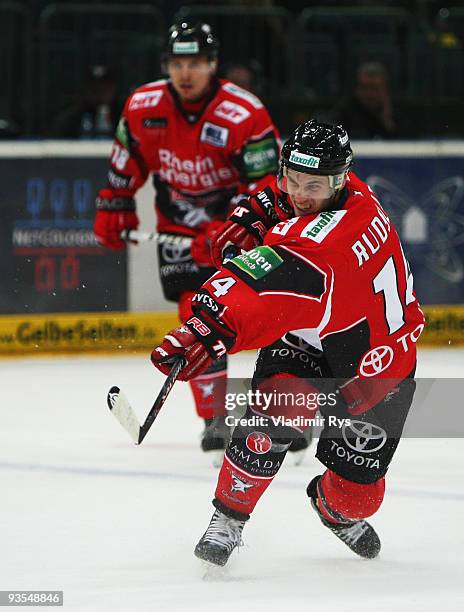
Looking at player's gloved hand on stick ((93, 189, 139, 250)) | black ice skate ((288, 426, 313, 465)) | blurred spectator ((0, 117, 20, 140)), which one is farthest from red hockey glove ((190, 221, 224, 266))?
blurred spectator ((0, 117, 20, 140))

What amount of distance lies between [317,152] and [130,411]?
71 centimetres

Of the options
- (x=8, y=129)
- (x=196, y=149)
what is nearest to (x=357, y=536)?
(x=196, y=149)

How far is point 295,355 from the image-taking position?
3182mm

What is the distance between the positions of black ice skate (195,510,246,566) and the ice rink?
6 cm

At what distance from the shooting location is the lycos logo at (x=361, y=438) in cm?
315

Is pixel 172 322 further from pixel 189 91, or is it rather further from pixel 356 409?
pixel 356 409

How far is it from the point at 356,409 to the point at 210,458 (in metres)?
1.54

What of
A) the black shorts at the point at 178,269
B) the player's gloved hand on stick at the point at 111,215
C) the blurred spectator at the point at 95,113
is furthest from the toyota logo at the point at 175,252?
the blurred spectator at the point at 95,113

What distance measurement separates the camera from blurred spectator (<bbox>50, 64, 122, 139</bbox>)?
7.09 meters

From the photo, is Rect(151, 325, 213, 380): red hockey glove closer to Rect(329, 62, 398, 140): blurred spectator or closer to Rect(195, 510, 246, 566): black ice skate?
Rect(195, 510, 246, 566): black ice skate

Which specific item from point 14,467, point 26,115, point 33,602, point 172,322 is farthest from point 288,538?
point 26,115

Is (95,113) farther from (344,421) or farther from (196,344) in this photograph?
(196,344)

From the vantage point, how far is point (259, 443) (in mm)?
3072
